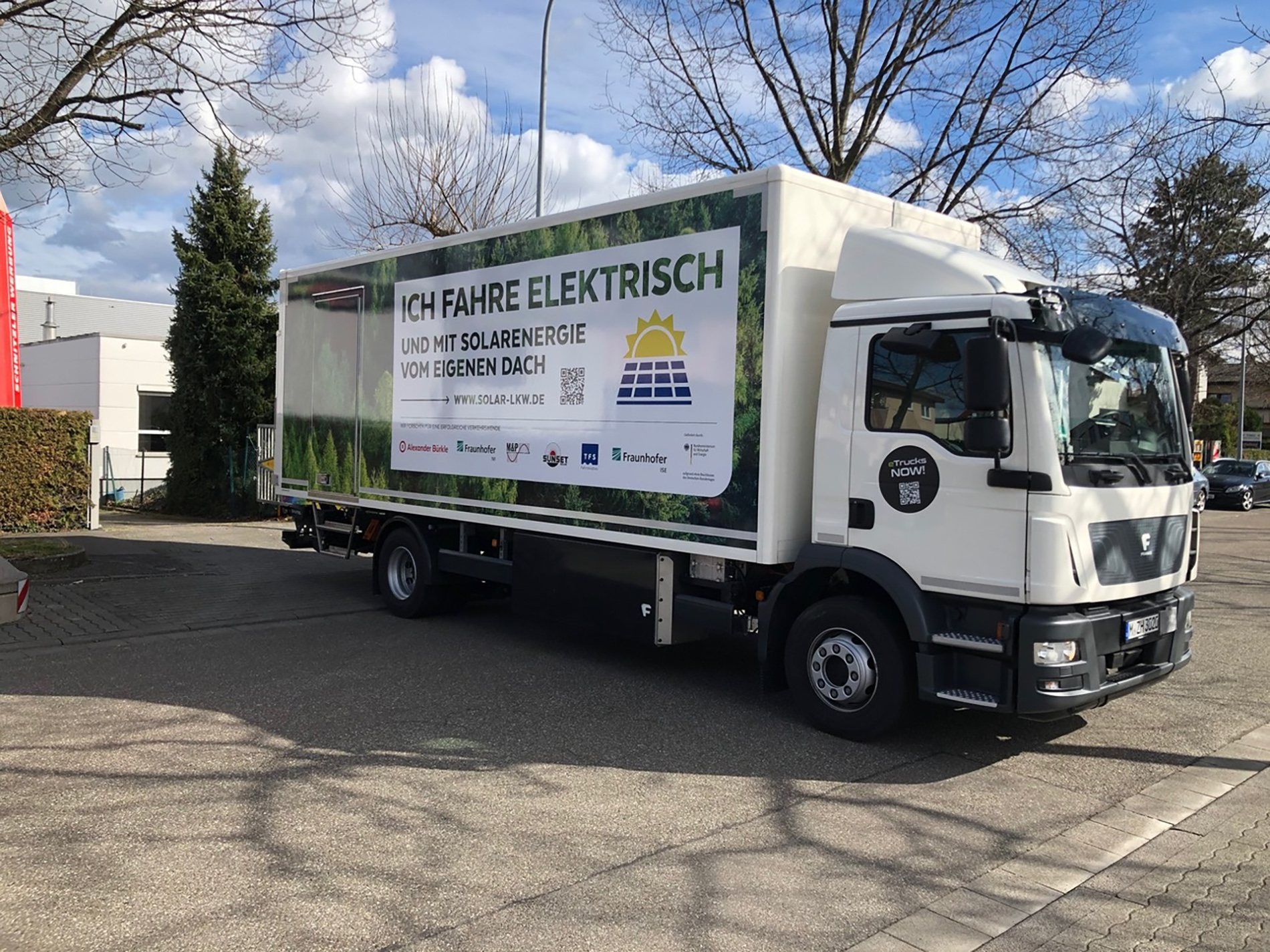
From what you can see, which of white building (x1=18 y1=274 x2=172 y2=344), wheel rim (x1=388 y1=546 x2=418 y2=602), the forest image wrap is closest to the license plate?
the forest image wrap

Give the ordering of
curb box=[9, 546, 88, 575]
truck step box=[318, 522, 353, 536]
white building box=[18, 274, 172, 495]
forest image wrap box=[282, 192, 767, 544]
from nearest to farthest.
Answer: forest image wrap box=[282, 192, 767, 544], truck step box=[318, 522, 353, 536], curb box=[9, 546, 88, 575], white building box=[18, 274, 172, 495]

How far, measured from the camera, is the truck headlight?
516 centimetres

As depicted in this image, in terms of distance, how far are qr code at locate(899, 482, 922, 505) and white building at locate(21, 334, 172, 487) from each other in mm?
24223

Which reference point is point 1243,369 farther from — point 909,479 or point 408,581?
point 909,479

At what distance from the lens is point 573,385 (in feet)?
24.7

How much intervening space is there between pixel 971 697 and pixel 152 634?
22.6 feet

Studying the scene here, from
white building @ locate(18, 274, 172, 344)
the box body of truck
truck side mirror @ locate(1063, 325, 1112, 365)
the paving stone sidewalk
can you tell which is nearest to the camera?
truck side mirror @ locate(1063, 325, 1112, 365)

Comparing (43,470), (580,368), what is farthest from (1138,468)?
(43,470)

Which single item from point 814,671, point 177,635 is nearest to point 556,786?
point 814,671

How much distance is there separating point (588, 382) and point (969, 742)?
3548 millimetres

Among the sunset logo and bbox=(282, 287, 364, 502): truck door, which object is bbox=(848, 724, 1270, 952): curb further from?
bbox=(282, 287, 364, 502): truck door

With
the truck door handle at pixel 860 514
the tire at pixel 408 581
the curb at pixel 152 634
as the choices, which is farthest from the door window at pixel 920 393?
the curb at pixel 152 634

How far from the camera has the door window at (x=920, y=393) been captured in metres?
5.51

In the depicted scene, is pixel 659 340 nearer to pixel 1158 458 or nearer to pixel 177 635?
pixel 1158 458
